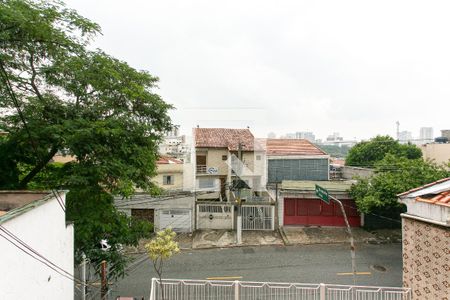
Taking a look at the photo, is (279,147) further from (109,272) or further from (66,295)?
(66,295)

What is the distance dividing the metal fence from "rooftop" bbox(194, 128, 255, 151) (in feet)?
47.2

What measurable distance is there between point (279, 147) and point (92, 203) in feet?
63.2

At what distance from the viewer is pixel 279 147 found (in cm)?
2659

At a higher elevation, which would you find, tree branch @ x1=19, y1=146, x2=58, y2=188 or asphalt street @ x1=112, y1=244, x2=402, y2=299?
tree branch @ x1=19, y1=146, x2=58, y2=188

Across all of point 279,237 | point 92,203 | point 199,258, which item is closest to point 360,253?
point 279,237

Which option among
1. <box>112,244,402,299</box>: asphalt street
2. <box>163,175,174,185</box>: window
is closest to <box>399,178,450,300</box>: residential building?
<box>112,244,402,299</box>: asphalt street

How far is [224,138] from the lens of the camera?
1009 inches

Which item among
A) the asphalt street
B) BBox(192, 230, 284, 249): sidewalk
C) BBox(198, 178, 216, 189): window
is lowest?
the asphalt street

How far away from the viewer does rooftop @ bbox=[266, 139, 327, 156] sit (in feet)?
83.9

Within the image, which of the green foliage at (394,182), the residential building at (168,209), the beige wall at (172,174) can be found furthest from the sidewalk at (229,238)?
the green foliage at (394,182)

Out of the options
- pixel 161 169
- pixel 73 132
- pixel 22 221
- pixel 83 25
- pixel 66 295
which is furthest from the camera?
pixel 161 169

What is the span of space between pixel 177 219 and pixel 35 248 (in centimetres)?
1435

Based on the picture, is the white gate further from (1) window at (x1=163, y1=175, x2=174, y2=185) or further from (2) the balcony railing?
A: (1) window at (x1=163, y1=175, x2=174, y2=185)

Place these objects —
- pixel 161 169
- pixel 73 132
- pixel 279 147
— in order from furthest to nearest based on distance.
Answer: pixel 279 147
pixel 161 169
pixel 73 132
